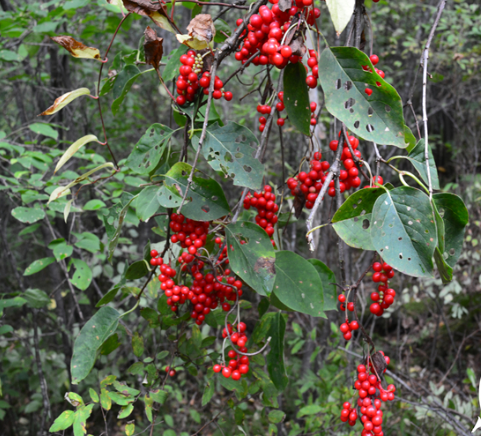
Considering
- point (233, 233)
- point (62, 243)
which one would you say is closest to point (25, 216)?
point (62, 243)

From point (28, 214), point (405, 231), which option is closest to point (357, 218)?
point (405, 231)

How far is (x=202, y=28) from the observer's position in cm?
69

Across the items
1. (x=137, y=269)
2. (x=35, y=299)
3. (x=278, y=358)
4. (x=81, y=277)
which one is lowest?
(x=35, y=299)

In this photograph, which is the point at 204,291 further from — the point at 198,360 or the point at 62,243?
the point at 62,243

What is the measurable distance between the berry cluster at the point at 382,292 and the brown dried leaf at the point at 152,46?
63 centimetres

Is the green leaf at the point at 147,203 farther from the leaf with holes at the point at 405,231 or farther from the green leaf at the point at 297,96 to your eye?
the leaf with holes at the point at 405,231

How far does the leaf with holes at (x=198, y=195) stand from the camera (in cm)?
76

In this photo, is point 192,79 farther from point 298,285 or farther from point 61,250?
point 61,250

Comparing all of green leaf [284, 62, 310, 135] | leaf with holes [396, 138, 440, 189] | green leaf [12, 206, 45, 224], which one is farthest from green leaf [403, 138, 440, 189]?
green leaf [12, 206, 45, 224]

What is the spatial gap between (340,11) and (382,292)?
0.56 m

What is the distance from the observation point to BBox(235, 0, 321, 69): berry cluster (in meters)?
0.63

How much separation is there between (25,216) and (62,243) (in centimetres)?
19

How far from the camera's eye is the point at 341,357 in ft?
6.39

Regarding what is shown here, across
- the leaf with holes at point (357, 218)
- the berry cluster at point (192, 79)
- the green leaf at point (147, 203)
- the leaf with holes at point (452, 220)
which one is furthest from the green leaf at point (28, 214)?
the leaf with holes at point (452, 220)
